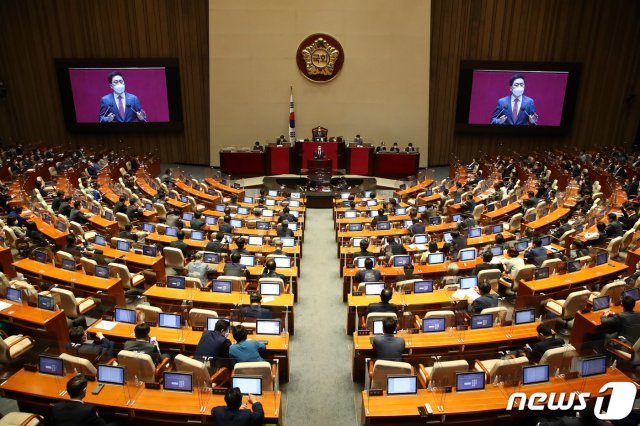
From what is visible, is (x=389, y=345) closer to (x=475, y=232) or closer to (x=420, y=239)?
(x=420, y=239)

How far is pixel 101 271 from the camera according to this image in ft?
29.2

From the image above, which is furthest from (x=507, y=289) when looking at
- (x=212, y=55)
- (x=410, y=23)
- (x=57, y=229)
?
(x=212, y=55)

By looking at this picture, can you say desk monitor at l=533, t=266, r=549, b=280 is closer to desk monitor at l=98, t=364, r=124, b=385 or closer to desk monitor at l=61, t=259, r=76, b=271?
desk monitor at l=98, t=364, r=124, b=385

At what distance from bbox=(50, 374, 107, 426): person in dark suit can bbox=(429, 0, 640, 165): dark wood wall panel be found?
2066 cm

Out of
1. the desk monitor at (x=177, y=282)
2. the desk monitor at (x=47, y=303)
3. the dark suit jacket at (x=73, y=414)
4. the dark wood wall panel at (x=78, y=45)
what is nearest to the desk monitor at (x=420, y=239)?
the desk monitor at (x=177, y=282)

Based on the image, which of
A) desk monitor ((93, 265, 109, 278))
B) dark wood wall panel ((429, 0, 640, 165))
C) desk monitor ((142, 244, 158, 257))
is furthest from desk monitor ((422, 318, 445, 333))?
dark wood wall panel ((429, 0, 640, 165))

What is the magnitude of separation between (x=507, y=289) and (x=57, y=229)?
10.3 m

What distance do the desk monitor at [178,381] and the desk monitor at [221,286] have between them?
8.72 ft

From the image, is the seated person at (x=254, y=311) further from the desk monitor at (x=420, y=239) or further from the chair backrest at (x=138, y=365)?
the desk monitor at (x=420, y=239)

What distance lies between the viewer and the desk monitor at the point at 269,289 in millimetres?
7996

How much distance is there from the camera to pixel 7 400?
6.53 meters

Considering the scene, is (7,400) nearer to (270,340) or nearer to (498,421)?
(270,340)

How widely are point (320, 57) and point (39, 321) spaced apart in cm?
1758

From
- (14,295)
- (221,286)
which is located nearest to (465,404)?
(221,286)
